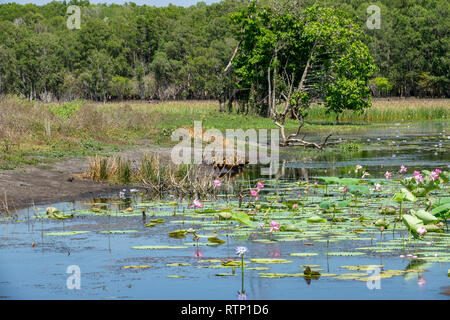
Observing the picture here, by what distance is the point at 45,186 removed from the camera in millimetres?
18328

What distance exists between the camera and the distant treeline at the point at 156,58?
9094cm

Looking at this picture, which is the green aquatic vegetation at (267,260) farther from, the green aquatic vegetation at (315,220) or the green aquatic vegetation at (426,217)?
the green aquatic vegetation at (315,220)

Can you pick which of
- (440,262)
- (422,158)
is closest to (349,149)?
(422,158)

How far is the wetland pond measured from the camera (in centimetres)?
903

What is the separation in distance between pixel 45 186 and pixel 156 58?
77.3 m

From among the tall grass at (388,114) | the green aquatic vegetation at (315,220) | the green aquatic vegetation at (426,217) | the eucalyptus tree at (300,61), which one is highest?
the eucalyptus tree at (300,61)

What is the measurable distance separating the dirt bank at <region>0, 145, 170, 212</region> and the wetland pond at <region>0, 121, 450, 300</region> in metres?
0.76

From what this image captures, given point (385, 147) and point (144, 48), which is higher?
point (144, 48)

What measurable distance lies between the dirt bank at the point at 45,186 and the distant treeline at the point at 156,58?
63.5m

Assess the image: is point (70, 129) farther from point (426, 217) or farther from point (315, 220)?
point (426, 217)

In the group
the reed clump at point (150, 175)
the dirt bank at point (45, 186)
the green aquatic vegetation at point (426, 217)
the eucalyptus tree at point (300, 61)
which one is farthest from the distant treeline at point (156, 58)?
the green aquatic vegetation at point (426, 217)
